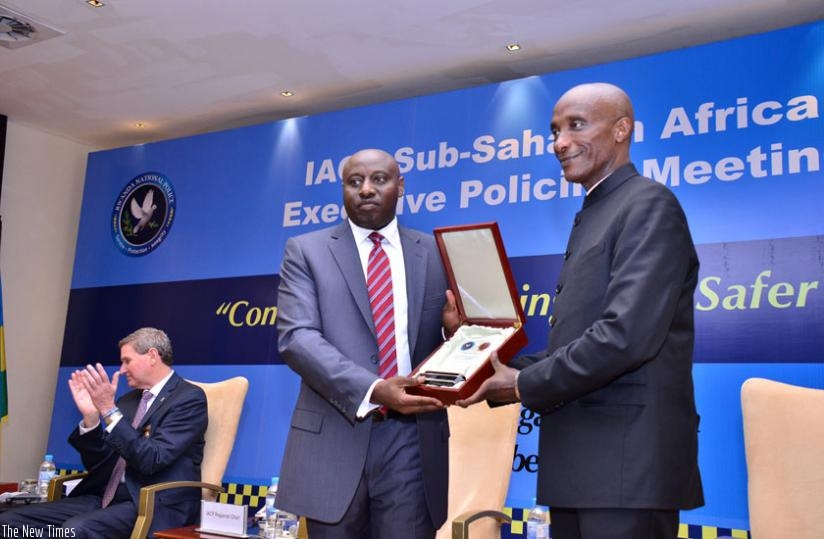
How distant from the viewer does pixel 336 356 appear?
86.4 inches

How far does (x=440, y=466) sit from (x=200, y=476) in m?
2.47

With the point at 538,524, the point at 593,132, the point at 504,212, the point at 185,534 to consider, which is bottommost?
the point at 185,534

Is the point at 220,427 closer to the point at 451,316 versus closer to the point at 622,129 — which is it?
the point at 451,316

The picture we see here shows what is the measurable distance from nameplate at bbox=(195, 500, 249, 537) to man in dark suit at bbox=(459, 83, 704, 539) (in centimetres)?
230

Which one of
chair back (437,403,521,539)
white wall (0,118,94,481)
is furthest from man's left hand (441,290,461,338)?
white wall (0,118,94,481)

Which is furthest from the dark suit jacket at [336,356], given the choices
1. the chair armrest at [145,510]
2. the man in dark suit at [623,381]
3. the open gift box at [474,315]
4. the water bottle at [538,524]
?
the chair armrest at [145,510]

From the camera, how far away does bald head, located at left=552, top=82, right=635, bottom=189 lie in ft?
6.34

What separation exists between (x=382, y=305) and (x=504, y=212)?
8.40 feet

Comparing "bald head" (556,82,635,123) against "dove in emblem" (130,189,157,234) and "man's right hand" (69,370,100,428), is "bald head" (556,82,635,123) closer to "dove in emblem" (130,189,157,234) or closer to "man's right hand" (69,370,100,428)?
"man's right hand" (69,370,100,428)

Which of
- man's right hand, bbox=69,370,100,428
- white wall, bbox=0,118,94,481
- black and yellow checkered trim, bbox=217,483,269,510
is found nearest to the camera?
man's right hand, bbox=69,370,100,428

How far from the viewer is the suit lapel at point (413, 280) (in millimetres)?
2348

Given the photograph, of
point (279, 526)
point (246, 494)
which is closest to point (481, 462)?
point (279, 526)

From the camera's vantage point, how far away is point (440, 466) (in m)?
2.28

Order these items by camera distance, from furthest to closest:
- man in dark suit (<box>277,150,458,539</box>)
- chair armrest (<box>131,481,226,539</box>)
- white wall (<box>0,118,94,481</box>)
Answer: white wall (<box>0,118,94,481</box>) → chair armrest (<box>131,481,226,539</box>) → man in dark suit (<box>277,150,458,539</box>)
